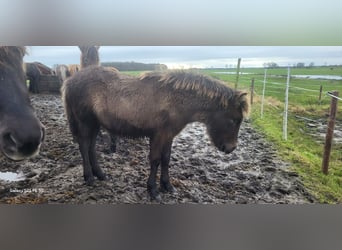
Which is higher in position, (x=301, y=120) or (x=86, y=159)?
Result: (x=301, y=120)

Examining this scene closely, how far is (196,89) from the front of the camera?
2.05 meters

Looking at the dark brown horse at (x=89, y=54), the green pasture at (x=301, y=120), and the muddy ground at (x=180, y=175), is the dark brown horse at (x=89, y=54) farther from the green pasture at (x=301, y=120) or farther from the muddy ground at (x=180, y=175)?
the green pasture at (x=301, y=120)

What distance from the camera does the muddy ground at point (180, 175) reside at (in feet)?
6.83

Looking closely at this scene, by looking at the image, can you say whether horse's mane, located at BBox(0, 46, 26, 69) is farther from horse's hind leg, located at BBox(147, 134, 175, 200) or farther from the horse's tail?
horse's hind leg, located at BBox(147, 134, 175, 200)

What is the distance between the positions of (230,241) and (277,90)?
3.23 ft

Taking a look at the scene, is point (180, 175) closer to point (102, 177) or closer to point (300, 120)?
point (102, 177)

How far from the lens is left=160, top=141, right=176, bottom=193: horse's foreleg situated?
2.08 m

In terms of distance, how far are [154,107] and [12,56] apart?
0.88m

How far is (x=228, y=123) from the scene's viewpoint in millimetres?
2090

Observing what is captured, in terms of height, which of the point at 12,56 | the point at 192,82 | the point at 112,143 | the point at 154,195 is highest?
the point at 12,56

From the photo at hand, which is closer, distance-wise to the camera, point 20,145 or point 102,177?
point 20,145

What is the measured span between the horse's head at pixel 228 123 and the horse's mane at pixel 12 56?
1.18m

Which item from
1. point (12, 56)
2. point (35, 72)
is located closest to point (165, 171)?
point (35, 72)
